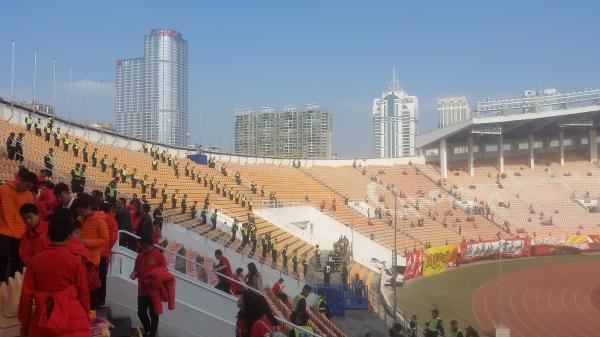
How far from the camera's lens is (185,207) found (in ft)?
60.8

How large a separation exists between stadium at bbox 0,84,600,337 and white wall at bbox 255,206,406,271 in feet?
0.25

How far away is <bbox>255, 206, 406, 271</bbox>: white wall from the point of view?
27.6 meters

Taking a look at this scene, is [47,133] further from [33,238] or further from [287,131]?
[287,131]

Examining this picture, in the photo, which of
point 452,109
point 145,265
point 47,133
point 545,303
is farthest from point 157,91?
point 145,265

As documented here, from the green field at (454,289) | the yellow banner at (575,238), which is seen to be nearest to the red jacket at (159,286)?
the green field at (454,289)

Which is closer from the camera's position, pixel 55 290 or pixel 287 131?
pixel 55 290

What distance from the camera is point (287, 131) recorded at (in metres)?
90.1

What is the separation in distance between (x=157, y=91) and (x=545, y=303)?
13128cm

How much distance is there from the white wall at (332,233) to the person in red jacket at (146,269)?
20.4 metres

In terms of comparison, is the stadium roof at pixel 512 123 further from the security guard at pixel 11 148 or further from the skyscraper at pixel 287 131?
the skyscraper at pixel 287 131

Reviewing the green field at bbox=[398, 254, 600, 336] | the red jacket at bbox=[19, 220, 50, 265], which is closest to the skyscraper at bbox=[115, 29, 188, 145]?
the green field at bbox=[398, 254, 600, 336]

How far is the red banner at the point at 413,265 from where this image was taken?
26.2 meters

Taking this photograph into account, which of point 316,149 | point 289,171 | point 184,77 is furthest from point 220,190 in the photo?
point 184,77

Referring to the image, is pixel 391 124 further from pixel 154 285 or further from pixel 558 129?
pixel 154 285
